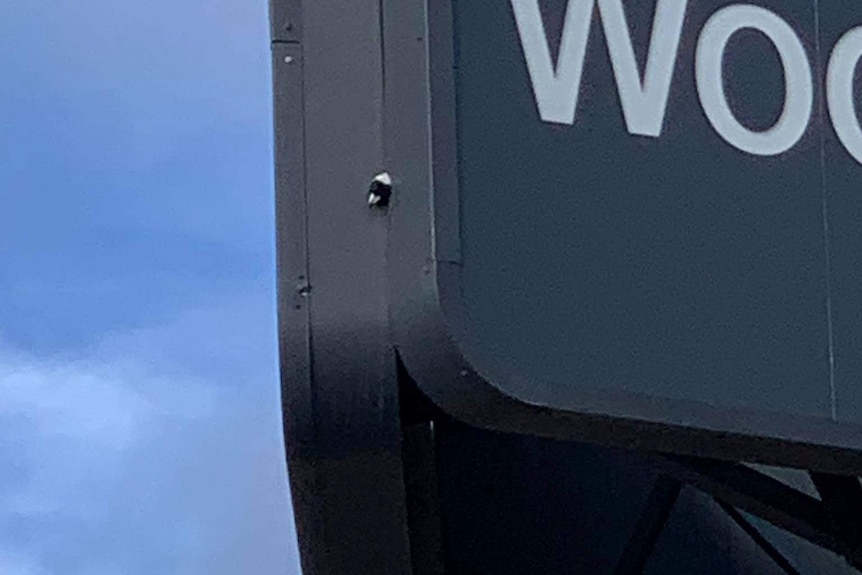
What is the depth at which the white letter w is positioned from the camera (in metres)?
4.58

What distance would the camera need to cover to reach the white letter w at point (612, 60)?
4578mm

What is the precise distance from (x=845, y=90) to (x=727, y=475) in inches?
40.7

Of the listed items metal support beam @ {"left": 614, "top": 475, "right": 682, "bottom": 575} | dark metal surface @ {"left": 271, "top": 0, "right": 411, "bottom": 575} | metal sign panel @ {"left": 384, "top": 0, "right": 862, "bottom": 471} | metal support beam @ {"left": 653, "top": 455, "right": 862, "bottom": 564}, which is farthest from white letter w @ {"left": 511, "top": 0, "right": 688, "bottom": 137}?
metal support beam @ {"left": 614, "top": 475, "right": 682, "bottom": 575}

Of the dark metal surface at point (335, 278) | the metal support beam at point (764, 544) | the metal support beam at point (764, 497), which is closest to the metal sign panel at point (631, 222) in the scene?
the dark metal surface at point (335, 278)

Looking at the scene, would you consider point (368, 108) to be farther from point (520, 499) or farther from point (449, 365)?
point (520, 499)

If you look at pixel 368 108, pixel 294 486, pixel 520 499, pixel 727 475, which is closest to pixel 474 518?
pixel 520 499

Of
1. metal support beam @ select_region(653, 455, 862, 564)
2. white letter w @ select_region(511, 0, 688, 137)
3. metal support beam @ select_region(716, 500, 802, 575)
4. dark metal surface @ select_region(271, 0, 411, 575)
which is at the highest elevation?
white letter w @ select_region(511, 0, 688, 137)

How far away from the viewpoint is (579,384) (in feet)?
14.4

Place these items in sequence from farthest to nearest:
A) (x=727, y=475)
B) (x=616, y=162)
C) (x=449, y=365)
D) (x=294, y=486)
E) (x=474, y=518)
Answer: (x=474, y=518)
(x=727, y=475)
(x=294, y=486)
(x=616, y=162)
(x=449, y=365)

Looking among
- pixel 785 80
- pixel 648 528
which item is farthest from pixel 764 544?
pixel 785 80

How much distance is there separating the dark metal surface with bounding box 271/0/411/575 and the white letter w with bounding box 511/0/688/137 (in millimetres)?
343

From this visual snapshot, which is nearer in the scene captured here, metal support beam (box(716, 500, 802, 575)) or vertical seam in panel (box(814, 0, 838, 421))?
vertical seam in panel (box(814, 0, 838, 421))

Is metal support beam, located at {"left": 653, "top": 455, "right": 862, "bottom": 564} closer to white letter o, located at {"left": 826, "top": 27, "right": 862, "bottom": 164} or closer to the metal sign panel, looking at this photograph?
the metal sign panel

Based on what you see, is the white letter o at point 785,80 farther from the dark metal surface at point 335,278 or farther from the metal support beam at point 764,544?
the metal support beam at point 764,544
